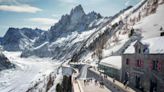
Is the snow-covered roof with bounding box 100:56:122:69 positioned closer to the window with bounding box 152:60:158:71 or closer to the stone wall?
the stone wall

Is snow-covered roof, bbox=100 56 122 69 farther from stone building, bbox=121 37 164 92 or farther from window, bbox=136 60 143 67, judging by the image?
window, bbox=136 60 143 67

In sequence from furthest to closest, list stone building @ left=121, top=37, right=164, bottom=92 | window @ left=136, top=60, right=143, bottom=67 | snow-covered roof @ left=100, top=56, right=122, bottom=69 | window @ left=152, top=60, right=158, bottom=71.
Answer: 1. snow-covered roof @ left=100, top=56, right=122, bottom=69
2. window @ left=136, top=60, right=143, bottom=67
3. window @ left=152, top=60, right=158, bottom=71
4. stone building @ left=121, top=37, right=164, bottom=92

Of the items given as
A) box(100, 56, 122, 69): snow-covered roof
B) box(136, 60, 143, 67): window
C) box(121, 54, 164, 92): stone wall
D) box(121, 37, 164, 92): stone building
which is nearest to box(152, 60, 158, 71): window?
box(121, 37, 164, 92): stone building

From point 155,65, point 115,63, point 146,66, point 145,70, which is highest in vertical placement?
point 115,63

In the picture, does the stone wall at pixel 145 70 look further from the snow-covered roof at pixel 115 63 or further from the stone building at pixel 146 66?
the snow-covered roof at pixel 115 63

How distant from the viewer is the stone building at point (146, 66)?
145ft

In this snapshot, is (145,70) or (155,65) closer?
(155,65)

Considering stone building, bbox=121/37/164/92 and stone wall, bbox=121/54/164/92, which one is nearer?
stone wall, bbox=121/54/164/92

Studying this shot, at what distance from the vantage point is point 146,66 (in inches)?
1905

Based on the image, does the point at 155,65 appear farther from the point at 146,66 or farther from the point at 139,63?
the point at 139,63

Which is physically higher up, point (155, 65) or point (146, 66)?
point (155, 65)

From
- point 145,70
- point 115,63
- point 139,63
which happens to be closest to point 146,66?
point 145,70

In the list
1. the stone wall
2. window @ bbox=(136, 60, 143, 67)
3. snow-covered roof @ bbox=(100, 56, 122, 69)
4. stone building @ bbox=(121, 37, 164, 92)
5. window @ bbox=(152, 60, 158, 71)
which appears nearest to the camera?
the stone wall

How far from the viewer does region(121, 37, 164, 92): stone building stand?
44.1 meters
